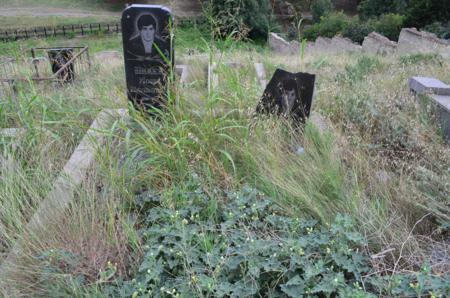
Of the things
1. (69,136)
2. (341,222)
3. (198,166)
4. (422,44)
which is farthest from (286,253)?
(422,44)

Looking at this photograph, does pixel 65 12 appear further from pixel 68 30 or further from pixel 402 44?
pixel 402 44

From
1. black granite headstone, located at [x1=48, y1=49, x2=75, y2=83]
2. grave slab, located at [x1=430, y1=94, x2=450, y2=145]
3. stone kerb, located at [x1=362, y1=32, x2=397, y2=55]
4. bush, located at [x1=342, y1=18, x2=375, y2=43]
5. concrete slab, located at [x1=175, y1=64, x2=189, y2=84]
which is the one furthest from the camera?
bush, located at [x1=342, y1=18, x2=375, y2=43]

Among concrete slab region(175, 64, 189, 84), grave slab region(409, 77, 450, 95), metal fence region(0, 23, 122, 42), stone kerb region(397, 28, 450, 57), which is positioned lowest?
metal fence region(0, 23, 122, 42)

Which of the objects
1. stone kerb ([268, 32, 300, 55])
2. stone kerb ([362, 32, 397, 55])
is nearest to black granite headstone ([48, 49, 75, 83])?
stone kerb ([362, 32, 397, 55])

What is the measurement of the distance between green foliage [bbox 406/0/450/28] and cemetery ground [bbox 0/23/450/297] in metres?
18.4

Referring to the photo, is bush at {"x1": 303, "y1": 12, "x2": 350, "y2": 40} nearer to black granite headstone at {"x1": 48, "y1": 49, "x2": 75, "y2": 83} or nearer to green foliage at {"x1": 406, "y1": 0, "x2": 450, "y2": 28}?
green foliage at {"x1": 406, "y1": 0, "x2": 450, "y2": 28}

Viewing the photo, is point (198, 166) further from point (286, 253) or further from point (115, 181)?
point (286, 253)

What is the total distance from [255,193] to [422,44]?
1112 cm

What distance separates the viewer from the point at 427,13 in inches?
775

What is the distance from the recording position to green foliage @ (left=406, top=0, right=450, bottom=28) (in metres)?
19.4

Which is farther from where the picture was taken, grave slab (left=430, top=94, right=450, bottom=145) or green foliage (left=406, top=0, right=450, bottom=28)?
green foliage (left=406, top=0, right=450, bottom=28)

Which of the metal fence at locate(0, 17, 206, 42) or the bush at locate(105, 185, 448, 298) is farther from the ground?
the bush at locate(105, 185, 448, 298)

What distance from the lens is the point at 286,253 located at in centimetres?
212

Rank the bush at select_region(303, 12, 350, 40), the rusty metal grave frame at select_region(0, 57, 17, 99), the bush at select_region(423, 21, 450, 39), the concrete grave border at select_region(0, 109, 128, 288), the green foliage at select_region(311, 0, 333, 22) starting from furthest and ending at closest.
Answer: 1. the green foliage at select_region(311, 0, 333, 22)
2. the bush at select_region(303, 12, 350, 40)
3. the bush at select_region(423, 21, 450, 39)
4. the rusty metal grave frame at select_region(0, 57, 17, 99)
5. the concrete grave border at select_region(0, 109, 128, 288)
